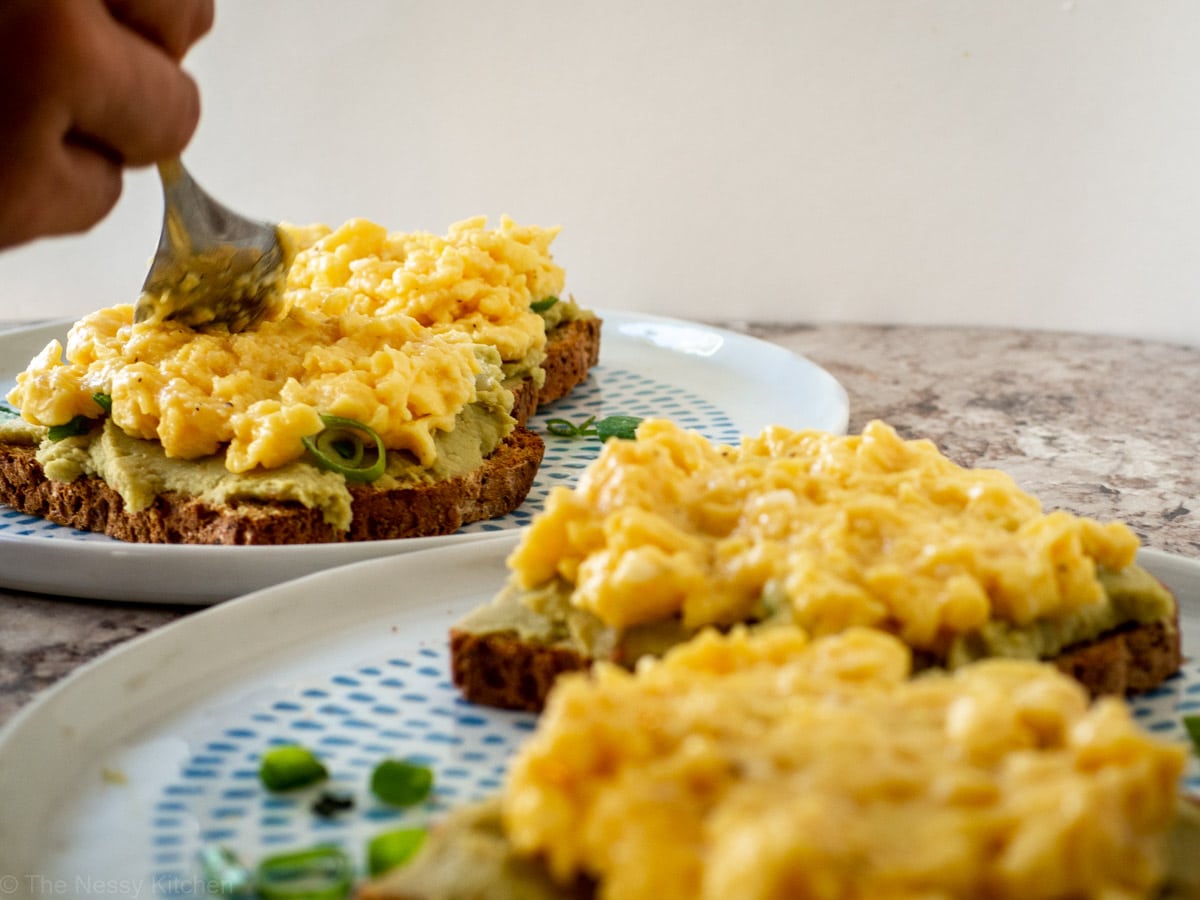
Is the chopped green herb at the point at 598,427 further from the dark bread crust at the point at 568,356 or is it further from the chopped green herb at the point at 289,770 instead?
→ the chopped green herb at the point at 289,770

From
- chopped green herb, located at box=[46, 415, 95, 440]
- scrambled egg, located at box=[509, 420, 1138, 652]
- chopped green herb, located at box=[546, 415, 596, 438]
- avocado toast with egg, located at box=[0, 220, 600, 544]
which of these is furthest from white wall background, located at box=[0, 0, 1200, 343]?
scrambled egg, located at box=[509, 420, 1138, 652]

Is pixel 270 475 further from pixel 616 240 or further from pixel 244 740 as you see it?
pixel 616 240

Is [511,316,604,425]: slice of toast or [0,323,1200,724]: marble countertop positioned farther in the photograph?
[511,316,604,425]: slice of toast

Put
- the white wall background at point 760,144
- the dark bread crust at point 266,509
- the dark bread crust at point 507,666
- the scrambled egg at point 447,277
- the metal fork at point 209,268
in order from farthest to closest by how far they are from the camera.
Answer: the white wall background at point 760,144, the scrambled egg at point 447,277, the metal fork at point 209,268, the dark bread crust at point 266,509, the dark bread crust at point 507,666

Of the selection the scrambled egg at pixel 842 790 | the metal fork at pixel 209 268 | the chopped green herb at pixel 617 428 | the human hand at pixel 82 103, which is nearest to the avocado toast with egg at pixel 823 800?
the scrambled egg at pixel 842 790

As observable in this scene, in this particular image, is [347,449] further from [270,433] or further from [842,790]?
[842,790]

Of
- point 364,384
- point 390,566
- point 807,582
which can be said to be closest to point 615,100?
point 364,384

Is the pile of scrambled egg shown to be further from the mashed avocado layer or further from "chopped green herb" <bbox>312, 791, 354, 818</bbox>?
"chopped green herb" <bbox>312, 791, 354, 818</bbox>
